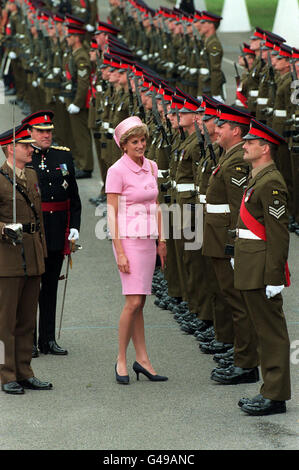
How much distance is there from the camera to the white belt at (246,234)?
7.11 meters

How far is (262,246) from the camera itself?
279 inches

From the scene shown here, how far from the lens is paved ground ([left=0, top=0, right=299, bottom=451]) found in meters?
6.77

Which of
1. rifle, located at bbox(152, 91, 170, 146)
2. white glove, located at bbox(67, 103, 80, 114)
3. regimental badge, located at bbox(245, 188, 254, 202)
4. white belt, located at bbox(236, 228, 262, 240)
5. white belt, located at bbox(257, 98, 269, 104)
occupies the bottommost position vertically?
white glove, located at bbox(67, 103, 80, 114)

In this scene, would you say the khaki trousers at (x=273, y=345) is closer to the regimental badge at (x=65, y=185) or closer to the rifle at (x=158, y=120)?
the regimental badge at (x=65, y=185)

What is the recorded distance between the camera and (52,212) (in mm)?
8711

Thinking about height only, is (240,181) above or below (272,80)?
above


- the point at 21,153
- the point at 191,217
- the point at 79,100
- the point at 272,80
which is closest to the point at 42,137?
the point at 21,153

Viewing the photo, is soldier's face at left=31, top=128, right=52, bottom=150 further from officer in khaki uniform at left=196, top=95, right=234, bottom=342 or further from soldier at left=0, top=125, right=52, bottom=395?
officer in khaki uniform at left=196, top=95, right=234, bottom=342

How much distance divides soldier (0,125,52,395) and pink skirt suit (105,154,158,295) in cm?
55

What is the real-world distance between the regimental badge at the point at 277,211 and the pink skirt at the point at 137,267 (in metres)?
1.17

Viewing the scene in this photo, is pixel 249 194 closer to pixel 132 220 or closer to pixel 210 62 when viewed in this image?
pixel 132 220

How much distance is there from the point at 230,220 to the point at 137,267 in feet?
2.34

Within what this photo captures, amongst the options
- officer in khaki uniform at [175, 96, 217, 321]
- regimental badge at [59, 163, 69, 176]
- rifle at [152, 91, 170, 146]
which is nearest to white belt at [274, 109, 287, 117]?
rifle at [152, 91, 170, 146]
